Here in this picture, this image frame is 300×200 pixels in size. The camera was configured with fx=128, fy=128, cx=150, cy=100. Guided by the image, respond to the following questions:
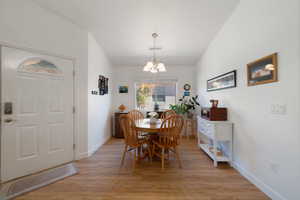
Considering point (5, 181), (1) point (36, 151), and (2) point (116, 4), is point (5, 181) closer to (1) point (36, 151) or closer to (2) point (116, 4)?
(1) point (36, 151)

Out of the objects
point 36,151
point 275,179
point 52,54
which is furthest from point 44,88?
point 275,179

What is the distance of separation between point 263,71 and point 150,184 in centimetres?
217

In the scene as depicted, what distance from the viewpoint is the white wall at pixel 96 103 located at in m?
2.83

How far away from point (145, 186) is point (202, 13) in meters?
3.03

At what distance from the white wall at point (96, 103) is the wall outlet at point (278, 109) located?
3062mm

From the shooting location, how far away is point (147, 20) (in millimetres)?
2496

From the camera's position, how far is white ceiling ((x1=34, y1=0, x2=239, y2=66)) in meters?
2.16

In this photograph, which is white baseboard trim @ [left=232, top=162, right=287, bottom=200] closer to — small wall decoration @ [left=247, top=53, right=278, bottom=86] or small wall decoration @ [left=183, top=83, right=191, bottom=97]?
small wall decoration @ [left=247, top=53, right=278, bottom=86]

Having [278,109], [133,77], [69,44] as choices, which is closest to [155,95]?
[133,77]

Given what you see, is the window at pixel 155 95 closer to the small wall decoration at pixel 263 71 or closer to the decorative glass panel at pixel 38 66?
the decorative glass panel at pixel 38 66

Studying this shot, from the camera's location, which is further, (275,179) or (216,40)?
(216,40)

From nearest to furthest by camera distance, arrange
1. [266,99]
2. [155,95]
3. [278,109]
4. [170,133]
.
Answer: [278,109] → [266,99] → [170,133] → [155,95]

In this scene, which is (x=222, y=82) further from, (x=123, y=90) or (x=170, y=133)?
(x=123, y=90)

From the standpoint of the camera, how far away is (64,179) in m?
1.94
